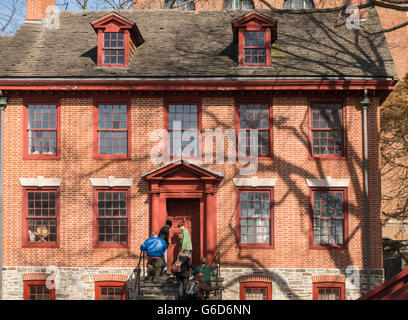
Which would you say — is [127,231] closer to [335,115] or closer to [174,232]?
[174,232]

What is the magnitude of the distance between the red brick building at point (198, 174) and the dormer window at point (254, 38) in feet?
0.42

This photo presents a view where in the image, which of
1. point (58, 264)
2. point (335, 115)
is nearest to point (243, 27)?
point (335, 115)

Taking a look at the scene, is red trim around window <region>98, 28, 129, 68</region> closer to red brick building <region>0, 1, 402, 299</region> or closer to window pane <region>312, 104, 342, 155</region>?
red brick building <region>0, 1, 402, 299</region>

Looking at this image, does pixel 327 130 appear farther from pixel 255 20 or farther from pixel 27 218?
pixel 27 218

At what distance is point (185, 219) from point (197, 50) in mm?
6187

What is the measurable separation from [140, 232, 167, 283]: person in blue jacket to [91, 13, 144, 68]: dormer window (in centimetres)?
632

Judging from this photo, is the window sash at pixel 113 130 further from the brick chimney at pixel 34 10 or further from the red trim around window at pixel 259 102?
the brick chimney at pixel 34 10

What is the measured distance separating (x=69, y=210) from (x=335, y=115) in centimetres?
948

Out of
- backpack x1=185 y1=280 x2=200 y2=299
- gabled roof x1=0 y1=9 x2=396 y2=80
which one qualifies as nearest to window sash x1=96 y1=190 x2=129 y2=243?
gabled roof x1=0 y1=9 x2=396 y2=80

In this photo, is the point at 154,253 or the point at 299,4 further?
the point at 299,4

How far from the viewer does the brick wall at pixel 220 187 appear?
1544 centimetres

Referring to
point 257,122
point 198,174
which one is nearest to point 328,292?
point 198,174

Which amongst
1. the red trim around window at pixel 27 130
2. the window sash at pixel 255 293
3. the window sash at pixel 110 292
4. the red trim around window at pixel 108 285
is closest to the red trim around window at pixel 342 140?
the window sash at pixel 255 293

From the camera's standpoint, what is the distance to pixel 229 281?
1534cm
